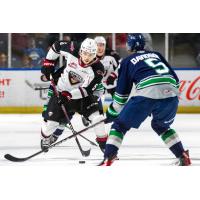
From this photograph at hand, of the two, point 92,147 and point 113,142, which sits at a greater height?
point 113,142

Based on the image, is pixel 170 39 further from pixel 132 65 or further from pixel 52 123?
pixel 132 65

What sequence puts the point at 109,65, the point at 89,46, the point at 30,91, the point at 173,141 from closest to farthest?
the point at 173,141 < the point at 89,46 < the point at 109,65 < the point at 30,91

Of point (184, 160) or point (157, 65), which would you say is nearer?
point (157, 65)

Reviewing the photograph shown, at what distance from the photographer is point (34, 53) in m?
12.3

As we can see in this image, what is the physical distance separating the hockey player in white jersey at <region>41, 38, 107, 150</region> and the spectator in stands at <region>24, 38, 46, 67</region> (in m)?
5.52

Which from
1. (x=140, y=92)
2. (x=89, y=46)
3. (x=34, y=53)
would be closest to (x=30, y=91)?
(x=34, y=53)

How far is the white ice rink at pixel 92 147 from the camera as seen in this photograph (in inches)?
241

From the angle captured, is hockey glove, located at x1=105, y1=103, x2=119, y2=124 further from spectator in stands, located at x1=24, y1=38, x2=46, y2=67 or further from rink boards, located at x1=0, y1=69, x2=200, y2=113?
spectator in stands, located at x1=24, y1=38, x2=46, y2=67

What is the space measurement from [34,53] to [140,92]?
289 inches

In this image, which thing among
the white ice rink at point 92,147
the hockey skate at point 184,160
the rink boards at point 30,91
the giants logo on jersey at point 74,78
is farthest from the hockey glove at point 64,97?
the rink boards at point 30,91

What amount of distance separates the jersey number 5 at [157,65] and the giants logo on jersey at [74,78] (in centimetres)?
146

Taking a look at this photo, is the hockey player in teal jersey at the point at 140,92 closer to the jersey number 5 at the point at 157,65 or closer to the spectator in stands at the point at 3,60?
the jersey number 5 at the point at 157,65

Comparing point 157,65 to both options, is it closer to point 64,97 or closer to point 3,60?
point 64,97

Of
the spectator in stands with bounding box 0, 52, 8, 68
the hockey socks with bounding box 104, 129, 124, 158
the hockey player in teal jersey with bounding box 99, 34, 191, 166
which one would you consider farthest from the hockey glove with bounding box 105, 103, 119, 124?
the spectator in stands with bounding box 0, 52, 8, 68
